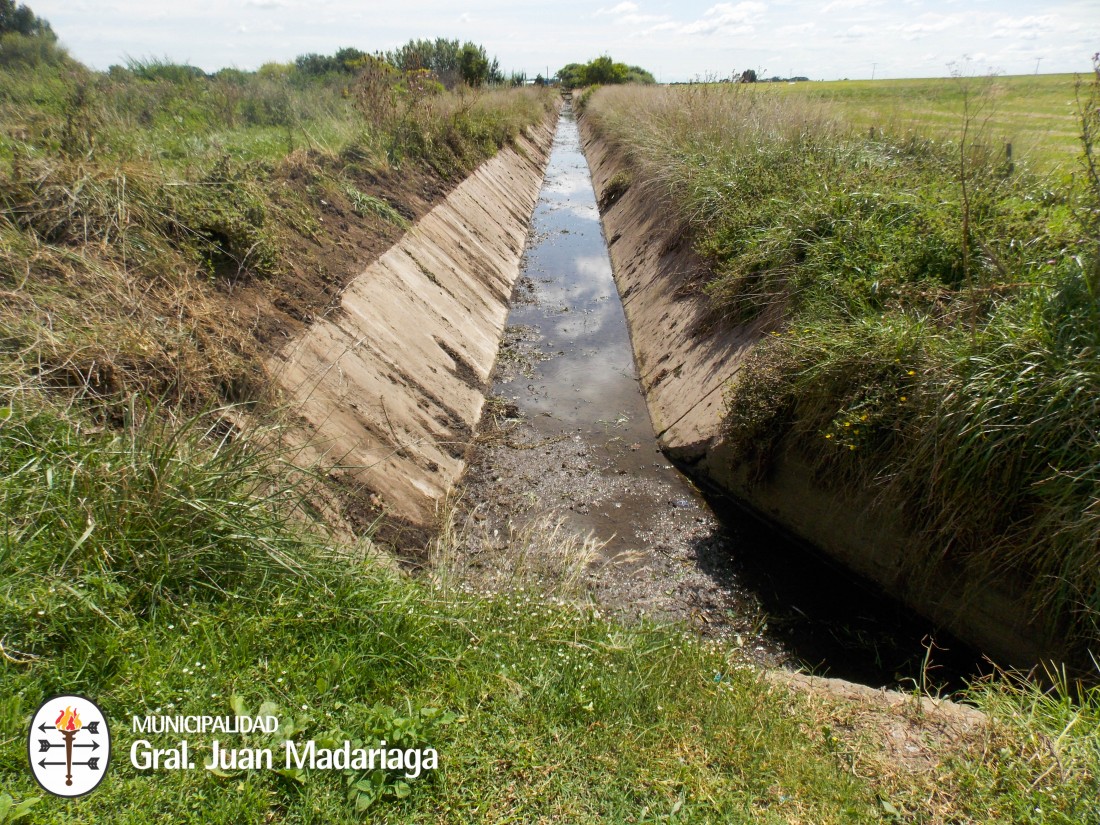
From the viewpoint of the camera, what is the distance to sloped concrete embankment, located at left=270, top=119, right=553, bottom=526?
4.98m

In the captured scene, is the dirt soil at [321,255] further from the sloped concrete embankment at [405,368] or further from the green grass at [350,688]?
the green grass at [350,688]

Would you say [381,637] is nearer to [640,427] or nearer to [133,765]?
[133,765]

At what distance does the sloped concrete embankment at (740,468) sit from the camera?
4.25m

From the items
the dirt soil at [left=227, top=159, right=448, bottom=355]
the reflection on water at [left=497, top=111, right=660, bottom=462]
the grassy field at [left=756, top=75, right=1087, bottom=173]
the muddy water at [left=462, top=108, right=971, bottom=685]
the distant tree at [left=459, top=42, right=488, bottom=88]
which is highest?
the distant tree at [left=459, top=42, right=488, bottom=88]

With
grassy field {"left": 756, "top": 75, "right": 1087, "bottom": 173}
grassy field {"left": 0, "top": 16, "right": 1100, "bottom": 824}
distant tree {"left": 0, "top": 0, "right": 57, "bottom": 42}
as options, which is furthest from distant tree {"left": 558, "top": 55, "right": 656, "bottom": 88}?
grassy field {"left": 0, "top": 16, "right": 1100, "bottom": 824}

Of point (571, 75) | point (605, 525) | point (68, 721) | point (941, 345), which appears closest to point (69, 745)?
point (68, 721)

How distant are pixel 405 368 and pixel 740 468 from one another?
128 inches

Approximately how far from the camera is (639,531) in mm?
5664

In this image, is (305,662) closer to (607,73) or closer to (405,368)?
(405,368)

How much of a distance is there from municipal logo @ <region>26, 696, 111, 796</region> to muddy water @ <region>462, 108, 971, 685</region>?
90.7 inches

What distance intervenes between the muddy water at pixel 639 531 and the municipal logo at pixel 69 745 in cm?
230

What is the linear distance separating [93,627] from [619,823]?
2.11 meters

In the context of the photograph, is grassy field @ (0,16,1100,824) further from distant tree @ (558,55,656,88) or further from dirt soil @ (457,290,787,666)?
distant tree @ (558,55,656,88)

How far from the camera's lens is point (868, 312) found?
217 inches
